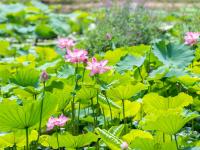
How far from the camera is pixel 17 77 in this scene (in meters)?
2.63

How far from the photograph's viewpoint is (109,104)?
2178 mm

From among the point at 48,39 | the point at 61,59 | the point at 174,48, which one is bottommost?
the point at 48,39

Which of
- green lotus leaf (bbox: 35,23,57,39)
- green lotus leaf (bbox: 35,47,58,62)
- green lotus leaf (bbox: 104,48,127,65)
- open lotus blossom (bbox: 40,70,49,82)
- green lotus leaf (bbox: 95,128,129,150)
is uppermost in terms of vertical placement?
open lotus blossom (bbox: 40,70,49,82)

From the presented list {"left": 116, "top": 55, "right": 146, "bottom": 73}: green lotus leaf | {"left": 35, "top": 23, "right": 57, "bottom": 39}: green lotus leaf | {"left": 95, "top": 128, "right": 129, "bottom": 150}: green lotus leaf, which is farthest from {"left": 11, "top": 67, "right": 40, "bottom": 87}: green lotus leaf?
{"left": 35, "top": 23, "right": 57, "bottom": 39}: green lotus leaf

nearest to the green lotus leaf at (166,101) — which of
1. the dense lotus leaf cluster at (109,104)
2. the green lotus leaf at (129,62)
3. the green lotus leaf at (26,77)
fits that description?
the dense lotus leaf cluster at (109,104)

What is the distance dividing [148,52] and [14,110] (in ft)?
3.74

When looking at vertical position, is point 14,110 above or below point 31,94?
above

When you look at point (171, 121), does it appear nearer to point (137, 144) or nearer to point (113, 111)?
point (137, 144)

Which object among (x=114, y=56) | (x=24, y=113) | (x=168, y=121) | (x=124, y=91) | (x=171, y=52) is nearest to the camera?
(x=168, y=121)

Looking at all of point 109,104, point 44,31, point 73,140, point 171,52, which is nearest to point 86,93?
point 109,104

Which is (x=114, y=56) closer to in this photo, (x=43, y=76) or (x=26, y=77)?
(x=26, y=77)

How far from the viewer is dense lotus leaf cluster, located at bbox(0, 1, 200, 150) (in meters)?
1.87

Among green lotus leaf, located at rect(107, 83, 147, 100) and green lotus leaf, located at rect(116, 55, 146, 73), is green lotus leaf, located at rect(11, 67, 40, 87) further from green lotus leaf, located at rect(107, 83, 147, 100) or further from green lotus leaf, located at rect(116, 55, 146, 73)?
green lotus leaf, located at rect(107, 83, 147, 100)

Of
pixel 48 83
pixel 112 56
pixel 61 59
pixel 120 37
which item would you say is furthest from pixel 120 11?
pixel 48 83
